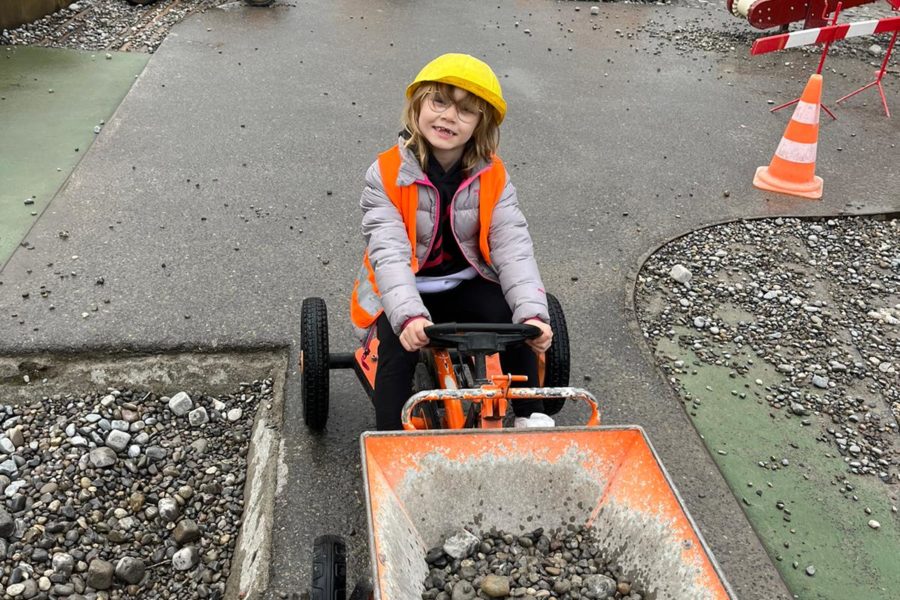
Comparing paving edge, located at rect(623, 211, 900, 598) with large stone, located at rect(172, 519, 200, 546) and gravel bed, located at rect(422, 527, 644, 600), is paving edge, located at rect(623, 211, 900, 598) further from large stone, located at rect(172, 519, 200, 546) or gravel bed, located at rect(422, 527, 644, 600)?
large stone, located at rect(172, 519, 200, 546)

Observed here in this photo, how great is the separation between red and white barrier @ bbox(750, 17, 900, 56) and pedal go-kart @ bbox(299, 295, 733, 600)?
14.4ft

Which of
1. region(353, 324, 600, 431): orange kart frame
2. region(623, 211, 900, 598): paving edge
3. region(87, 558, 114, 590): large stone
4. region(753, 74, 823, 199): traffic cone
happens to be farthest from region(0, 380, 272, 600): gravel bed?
region(753, 74, 823, 199): traffic cone

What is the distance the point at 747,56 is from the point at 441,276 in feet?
22.7

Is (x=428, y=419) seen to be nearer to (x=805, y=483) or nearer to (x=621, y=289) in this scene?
(x=805, y=483)

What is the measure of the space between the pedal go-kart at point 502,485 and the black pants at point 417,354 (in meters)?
0.29

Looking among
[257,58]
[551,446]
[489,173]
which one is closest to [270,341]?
[489,173]

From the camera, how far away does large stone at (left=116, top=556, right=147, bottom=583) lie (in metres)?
2.35

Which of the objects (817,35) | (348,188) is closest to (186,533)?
(348,188)

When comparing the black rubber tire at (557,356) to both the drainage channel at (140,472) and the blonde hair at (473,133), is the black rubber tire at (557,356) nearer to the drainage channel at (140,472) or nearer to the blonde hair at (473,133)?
the blonde hair at (473,133)

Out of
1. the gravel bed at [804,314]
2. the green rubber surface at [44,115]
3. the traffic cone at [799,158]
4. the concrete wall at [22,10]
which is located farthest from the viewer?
the concrete wall at [22,10]

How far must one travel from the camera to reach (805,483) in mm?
2902

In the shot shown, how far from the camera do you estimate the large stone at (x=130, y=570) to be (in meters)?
2.35

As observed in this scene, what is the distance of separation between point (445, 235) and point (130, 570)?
1529 mm

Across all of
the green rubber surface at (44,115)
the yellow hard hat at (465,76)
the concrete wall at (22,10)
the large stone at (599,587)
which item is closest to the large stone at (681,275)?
the yellow hard hat at (465,76)
